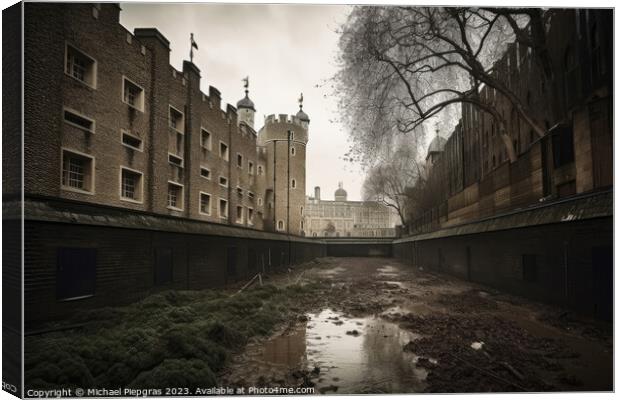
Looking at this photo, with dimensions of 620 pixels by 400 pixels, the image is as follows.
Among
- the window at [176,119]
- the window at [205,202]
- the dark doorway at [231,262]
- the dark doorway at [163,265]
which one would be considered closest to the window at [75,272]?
the dark doorway at [163,265]

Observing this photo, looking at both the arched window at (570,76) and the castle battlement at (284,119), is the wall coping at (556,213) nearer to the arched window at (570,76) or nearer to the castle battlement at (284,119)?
the arched window at (570,76)

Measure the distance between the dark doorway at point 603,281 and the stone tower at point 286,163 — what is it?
6.14 m

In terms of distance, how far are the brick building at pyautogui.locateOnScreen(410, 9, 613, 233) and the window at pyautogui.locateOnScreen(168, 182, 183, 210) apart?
1371 centimetres

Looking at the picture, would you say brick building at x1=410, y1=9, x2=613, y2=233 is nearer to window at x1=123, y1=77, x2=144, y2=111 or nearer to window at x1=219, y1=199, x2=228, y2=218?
window at x1=219, y1=199, x2=228, y2=218

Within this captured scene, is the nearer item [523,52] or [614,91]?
[614,91]

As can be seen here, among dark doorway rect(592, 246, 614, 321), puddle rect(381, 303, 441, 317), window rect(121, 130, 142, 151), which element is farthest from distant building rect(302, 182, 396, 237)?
dark doorway rect(592, 246, 614, 321)

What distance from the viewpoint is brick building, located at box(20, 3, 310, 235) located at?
380 inches

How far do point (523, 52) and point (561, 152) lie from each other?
2.96 metres

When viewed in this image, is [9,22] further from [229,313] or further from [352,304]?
[352,304]

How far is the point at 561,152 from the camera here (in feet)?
26.2

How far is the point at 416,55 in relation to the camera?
9.62 metres

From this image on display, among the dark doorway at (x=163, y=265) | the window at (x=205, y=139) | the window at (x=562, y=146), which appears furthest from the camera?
the window at (x=205, y=139)

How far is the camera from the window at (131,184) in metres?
14.7

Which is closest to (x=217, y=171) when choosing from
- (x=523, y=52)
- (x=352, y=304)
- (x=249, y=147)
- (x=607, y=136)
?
(x=249, y=147)
